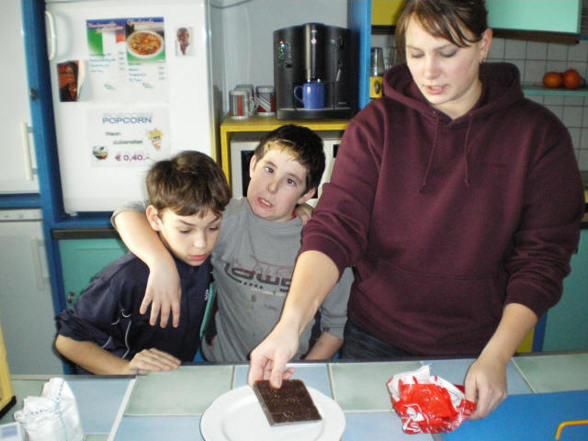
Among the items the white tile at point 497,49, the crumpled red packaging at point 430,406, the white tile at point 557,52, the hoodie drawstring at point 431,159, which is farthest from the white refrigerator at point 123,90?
the white tile at point 557,52

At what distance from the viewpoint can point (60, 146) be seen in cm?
213

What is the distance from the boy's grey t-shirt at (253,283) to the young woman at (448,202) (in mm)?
240

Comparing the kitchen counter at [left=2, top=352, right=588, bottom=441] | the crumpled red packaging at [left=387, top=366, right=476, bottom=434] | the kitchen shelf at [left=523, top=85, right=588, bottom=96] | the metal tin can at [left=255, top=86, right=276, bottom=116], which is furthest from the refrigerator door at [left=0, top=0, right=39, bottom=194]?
the kitchen shelf at [left=523, top=85, right=588, bottom=96]

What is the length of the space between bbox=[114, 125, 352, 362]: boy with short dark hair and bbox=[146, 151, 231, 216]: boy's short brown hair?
121mm

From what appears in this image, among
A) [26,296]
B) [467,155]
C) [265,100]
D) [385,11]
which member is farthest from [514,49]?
[26,296]

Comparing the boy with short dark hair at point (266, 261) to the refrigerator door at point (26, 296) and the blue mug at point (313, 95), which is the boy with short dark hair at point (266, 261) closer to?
the blue mug at point (313, 95)

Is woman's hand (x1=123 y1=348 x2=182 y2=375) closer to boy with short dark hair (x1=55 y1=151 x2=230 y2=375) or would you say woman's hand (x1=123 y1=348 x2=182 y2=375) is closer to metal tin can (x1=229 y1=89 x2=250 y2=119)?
boy with short dark hair (x1=55 y1=151 x2=230 y2=375)

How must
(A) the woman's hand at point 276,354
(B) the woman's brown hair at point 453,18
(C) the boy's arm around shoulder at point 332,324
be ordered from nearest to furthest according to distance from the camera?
(A) the woman's hand at point 276,354 → (B) the woman's brown hair at point 453,18 → (C) the boy's arm around shoulder at point 332,324

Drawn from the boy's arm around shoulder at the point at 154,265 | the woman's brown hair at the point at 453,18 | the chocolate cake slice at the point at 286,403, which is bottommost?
the chocolate cake slice at the point at 286,403

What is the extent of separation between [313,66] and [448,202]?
129cm

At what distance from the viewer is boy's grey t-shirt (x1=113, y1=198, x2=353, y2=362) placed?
1.36 m

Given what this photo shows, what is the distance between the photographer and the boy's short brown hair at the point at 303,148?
1.45 meters

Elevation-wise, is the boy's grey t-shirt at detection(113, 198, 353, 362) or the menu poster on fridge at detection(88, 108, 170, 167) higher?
the menu poster on fridge at detection(88, 108, 170, 167)

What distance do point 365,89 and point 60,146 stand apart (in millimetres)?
1252
